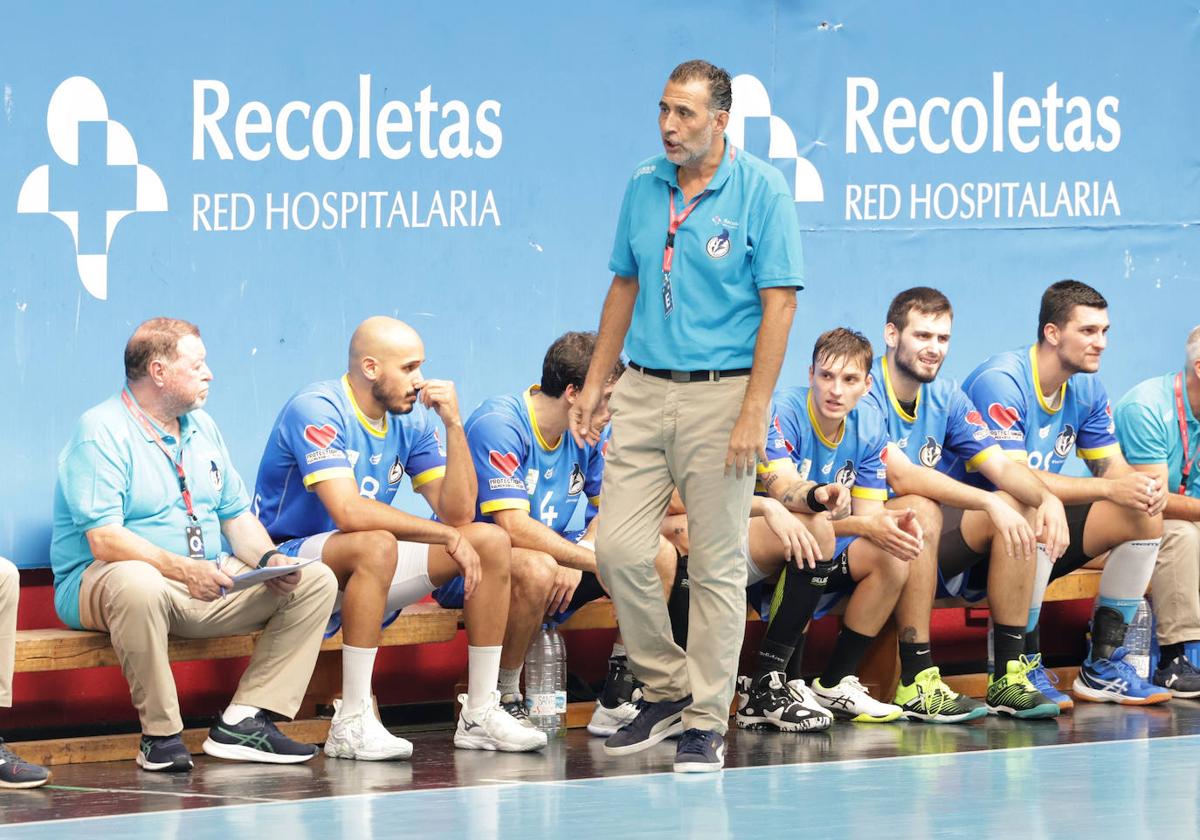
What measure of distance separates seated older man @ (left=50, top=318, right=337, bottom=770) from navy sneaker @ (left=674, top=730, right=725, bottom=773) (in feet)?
3.27

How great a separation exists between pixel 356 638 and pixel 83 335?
127 cm

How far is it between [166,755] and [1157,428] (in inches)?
139

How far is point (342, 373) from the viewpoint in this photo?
6.67 metres

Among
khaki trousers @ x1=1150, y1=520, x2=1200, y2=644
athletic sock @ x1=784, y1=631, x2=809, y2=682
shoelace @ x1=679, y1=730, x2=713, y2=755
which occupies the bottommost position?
shoelace @ x1=679, y1=730, x2=713, y2=755

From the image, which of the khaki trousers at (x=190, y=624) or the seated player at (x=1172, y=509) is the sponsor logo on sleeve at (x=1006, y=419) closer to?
the seated player at (x=1172, y=509)

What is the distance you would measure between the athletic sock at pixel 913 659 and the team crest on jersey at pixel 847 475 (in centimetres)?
52

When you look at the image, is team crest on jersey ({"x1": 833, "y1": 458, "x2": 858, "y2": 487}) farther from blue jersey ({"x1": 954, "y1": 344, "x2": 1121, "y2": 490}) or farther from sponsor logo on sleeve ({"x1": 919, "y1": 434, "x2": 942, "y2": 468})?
blue jersey ({"x1": 954, "y1": 344, "x2": 1121, "y2": 490})

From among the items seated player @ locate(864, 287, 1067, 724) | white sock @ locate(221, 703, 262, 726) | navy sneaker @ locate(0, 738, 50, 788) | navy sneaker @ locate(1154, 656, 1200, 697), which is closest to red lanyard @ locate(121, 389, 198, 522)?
white sock @ locate(221, 703, 262, 726)

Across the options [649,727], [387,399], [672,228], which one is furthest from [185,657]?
[672,228]

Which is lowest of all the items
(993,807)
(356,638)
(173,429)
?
(993,807)

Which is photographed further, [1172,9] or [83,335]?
[1172,9]

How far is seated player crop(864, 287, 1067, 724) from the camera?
6.59 m

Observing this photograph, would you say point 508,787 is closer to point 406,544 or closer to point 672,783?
point 672,783

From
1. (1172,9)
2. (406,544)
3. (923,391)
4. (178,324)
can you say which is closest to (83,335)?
(178,324)
